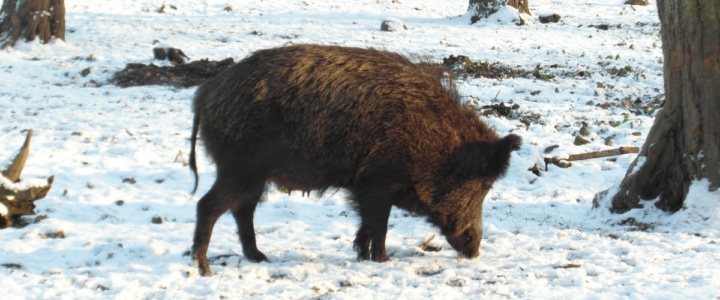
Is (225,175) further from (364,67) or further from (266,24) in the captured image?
(266,24)

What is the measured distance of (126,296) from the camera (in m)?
5.09

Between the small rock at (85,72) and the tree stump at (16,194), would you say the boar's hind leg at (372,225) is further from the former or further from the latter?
the small rock at (85,72)

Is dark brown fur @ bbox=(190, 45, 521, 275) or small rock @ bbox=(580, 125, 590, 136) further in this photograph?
small rock @ bbox=(580, 125, 590, 136)

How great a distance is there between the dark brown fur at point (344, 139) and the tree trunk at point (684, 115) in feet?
5.97

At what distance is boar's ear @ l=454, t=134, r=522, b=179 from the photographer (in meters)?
5.82

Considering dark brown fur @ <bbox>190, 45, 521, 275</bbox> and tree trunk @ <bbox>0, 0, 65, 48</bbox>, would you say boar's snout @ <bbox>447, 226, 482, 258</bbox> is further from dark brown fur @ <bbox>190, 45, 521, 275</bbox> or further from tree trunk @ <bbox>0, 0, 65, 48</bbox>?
tree trunk @ <bbox>0, 0, 65, 48</bbox>

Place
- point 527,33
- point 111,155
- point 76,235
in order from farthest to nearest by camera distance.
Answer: point 527,33 < point 111,155 < point 76,235

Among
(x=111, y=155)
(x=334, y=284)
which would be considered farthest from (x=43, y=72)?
(x=334, y=284)

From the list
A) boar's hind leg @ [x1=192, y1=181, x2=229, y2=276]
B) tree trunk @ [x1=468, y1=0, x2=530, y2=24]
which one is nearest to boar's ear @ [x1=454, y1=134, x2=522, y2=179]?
boar's hind leg @ [x1=192, y1=181, x2=229, y2=276]

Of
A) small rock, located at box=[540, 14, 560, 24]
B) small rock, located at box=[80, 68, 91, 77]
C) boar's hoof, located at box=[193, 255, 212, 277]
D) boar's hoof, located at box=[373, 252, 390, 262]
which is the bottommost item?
small rock, located at box=[80, 68, 91, 77]

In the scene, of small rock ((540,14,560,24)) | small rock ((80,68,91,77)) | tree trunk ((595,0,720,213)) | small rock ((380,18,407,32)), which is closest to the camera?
tree trunk ((595,0,720,213))

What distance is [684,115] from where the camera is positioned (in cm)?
659

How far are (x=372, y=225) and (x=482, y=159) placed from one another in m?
0.97

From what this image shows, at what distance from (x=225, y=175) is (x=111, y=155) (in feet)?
12.8
